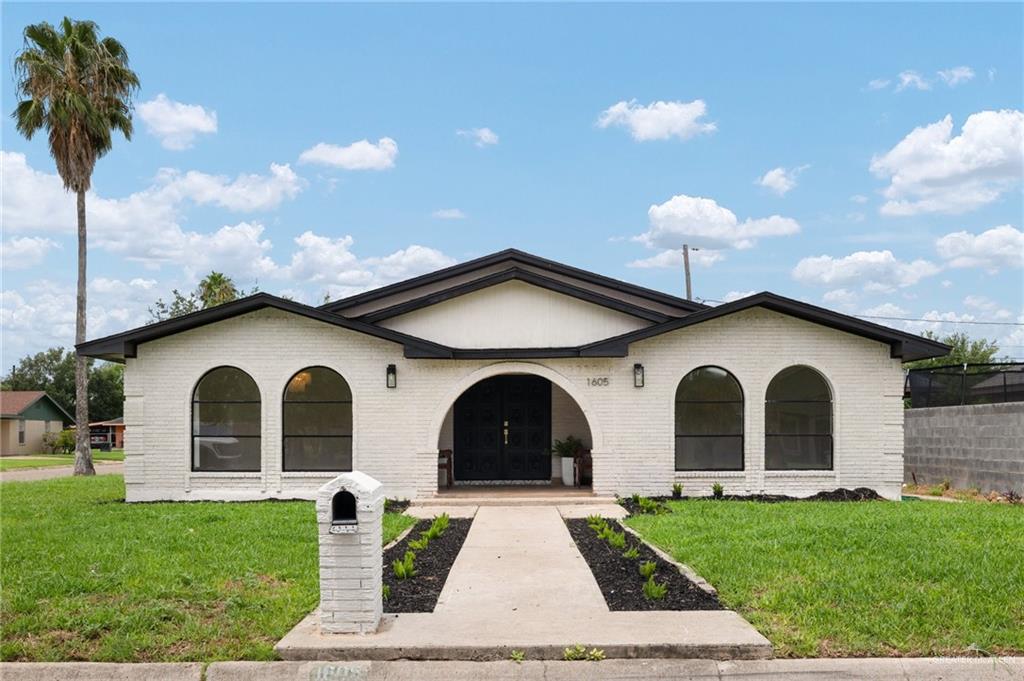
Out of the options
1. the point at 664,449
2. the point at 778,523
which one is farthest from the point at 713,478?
the point at 778,523

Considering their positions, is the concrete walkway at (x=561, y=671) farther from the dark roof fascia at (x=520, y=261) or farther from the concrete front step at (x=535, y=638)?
the dark roof fascia at (x=520, y=261)

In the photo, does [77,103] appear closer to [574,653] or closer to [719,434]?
[719,434]

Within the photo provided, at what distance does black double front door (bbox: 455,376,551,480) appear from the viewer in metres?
18.6

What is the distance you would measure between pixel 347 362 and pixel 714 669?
10829mm

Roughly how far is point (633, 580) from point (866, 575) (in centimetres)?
212

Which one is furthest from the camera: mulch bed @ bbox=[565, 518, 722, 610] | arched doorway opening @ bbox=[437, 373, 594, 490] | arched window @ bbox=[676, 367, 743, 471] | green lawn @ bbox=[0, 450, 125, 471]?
green lawn @ bbox=[0, 450, 125, 471]

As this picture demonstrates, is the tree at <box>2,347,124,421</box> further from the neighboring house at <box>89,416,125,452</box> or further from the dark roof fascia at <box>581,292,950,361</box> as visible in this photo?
the dark roof fascia at <box>581,292,950,361</box>

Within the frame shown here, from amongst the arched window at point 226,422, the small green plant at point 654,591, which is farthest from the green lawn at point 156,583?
the small green plant at point 654,591

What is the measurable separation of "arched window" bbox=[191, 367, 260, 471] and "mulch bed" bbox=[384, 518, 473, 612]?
479cm

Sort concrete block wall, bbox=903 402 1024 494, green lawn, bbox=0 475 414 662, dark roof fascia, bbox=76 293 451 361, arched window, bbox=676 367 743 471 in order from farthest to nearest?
concrete block wall, bbox=903 402 1024 494, arched window, bbox=676 367 743 471, dark roof fascia, bbox=76 293 451 361, green lawn, bbox=0 475 414 662

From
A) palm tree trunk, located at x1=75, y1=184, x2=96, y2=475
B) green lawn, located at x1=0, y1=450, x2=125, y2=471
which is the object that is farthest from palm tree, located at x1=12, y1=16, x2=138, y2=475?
green lawn, located at x1=0, y1=450, x2=125, y2=471

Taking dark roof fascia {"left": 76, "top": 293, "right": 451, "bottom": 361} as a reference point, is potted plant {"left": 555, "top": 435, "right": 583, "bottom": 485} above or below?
below

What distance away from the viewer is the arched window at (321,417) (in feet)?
53.0

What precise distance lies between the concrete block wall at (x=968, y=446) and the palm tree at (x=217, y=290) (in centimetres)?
3587
